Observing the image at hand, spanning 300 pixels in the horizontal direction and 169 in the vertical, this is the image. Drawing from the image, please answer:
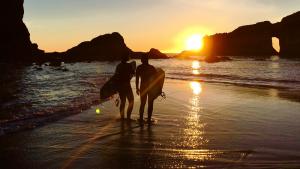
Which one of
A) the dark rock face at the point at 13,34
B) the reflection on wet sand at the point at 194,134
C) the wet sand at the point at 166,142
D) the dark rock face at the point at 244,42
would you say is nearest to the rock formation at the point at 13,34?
the dark rock face at the point at 13,34

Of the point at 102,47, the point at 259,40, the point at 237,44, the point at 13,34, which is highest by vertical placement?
the point at 259,40

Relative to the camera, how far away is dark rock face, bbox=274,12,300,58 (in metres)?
133

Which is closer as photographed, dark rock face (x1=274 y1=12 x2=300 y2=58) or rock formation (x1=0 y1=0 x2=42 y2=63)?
rock formation (x1=0 y1=0 x2=42 y2=63)

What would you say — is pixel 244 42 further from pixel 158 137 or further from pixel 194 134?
pixel 158 137

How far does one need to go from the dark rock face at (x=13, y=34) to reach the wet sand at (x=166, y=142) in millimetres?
69397

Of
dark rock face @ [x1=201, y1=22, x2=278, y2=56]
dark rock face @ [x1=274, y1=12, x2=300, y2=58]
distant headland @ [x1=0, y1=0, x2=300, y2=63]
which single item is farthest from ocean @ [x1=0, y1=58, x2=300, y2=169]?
dark rock face @ [x1=201, y1=22, x2=278, y2=56]

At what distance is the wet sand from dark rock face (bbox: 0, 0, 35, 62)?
69.4 meters

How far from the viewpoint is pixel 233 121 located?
9.95m

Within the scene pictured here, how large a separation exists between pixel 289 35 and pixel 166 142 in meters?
139

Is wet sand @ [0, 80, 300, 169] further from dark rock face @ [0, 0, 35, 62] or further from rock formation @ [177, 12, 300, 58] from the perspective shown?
rock formation @ [177, 12, 300, 58]

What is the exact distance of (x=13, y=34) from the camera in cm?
7806

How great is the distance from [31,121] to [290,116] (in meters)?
7.49

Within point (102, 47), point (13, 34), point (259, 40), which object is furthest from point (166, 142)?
point (259, 40)

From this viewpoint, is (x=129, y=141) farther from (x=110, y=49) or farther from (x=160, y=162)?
(x=110, y=49)
